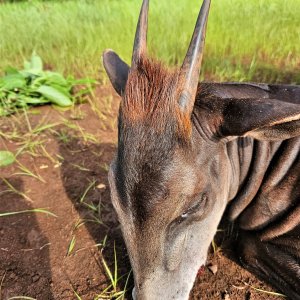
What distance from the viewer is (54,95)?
19.1 ft

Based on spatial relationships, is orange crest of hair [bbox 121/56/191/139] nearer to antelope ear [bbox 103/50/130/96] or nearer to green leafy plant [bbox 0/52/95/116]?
antelope ear [bbox 103/50/130/96]

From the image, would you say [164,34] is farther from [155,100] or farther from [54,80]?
[155,100]

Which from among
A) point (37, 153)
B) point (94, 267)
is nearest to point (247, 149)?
point (94, 267)

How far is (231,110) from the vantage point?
7.70ft

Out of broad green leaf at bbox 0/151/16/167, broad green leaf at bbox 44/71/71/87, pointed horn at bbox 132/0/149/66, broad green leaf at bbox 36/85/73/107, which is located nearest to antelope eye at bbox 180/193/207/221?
pointed horn at bbox 132/0/149/66

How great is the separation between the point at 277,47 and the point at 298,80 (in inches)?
18.9

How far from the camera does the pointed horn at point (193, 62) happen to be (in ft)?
7.74

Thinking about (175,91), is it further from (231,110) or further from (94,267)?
(94,267)

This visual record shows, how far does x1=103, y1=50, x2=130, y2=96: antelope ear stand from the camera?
317cm

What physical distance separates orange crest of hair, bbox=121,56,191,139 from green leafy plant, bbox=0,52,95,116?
3.31 meters

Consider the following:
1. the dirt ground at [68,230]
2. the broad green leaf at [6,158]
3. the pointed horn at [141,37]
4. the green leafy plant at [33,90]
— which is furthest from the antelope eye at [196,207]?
the green leafy plant at [33,90]

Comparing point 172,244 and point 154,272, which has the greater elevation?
point 172,244

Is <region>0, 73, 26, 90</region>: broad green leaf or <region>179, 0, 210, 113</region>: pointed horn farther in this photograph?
<region>0, 73, 26, 90</region>: broad green leaf

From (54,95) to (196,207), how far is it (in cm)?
380
